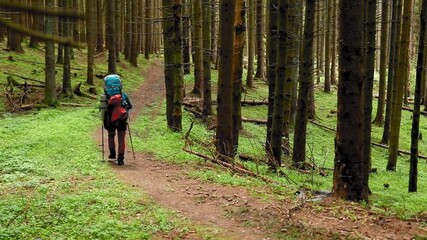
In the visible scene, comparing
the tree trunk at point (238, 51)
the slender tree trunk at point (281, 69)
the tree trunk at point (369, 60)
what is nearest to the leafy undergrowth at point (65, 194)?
the tree trunk at point (238, 51)

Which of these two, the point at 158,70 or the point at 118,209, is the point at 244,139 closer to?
the point at 118,209

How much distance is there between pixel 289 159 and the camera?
15617 millimetres

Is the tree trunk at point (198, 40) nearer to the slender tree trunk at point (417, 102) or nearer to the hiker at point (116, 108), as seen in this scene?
the hiker at point (116, 108)

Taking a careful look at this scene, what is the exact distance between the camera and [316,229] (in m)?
6.11

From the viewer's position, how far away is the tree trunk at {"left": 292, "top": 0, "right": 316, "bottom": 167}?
42.8 feet

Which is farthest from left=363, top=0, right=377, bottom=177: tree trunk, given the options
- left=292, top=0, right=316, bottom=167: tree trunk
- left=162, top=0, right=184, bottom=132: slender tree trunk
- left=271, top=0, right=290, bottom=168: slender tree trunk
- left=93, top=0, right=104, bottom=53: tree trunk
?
left=93, top=0, right=104, bottom=53: tree trunk

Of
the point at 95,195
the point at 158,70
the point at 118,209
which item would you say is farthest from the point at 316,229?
the point at 158,70

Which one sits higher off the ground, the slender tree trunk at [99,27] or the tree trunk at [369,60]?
the slender tree trunk at [99,27]

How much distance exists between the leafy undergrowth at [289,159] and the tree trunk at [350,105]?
1.61 feet

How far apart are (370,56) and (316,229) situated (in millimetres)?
7845

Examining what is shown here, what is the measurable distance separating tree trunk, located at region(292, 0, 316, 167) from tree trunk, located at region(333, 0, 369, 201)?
5282 millimetres

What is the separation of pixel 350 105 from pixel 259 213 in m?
2.28

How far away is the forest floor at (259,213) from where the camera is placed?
6.04m

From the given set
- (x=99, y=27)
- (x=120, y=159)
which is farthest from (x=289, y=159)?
(x=99, y=27)
